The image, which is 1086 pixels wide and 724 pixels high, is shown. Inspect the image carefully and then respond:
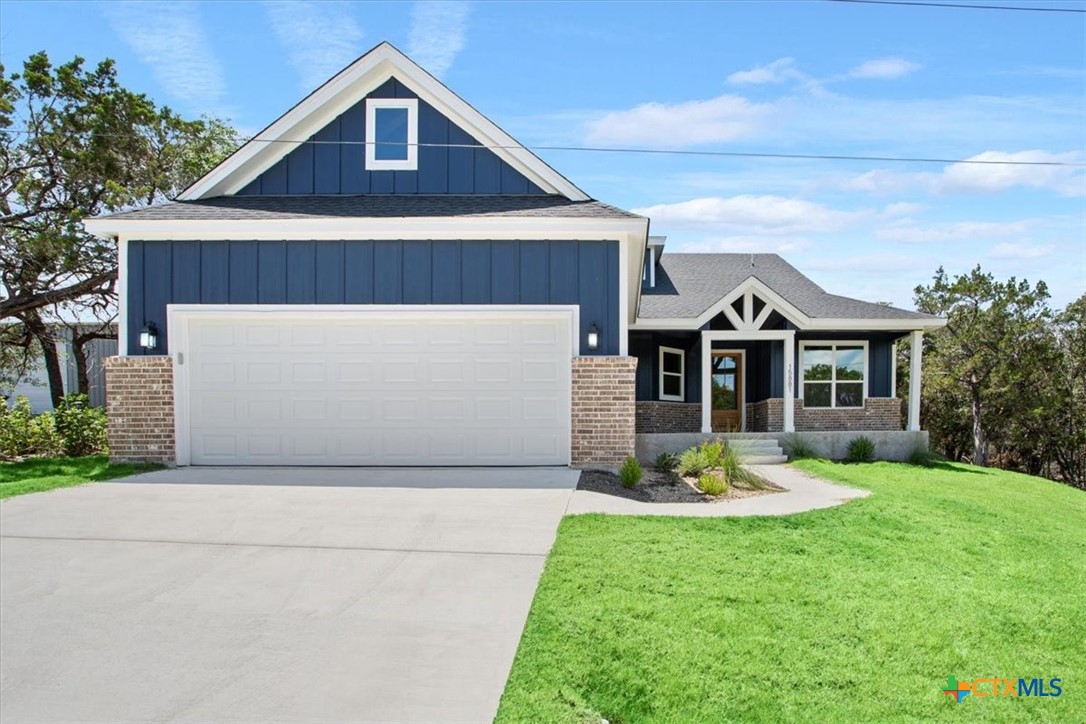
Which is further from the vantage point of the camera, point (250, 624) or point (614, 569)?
point (614, 569)

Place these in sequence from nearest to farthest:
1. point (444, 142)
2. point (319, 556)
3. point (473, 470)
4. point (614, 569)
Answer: point (614, 569), point (319, 556), point (473, 470), point (444, 142)

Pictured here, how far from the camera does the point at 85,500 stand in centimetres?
855

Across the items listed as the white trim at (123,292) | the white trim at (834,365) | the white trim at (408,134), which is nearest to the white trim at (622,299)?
the white trim at (408,134)

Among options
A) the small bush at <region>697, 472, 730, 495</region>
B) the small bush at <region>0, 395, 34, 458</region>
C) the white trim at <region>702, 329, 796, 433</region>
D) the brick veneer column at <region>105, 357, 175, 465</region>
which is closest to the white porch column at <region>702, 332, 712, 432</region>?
the white trim at <region>702, 329, 796, 433</region>

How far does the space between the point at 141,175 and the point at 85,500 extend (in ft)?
34.6

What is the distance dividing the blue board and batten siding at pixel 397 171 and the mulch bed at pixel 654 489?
4885 millimetres

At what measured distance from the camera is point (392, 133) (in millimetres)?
12539

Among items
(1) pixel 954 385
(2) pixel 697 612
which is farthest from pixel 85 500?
(1) pixel 954 385

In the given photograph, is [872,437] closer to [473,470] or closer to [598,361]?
[598,361]

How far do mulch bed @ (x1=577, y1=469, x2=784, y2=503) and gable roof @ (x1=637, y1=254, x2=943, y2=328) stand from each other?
7194 millimetres

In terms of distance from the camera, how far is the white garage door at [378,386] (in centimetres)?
1119

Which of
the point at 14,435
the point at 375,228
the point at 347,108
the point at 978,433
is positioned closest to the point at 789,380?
the point at 375,228

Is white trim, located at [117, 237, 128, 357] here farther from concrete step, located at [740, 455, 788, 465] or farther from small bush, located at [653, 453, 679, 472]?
concrete step, located at [740, 455, 788, 465]

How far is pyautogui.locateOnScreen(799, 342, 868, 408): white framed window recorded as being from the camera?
19.2 metres
